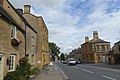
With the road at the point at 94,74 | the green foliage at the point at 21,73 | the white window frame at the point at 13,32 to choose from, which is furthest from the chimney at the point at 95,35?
the white window frame at the point at 13,32

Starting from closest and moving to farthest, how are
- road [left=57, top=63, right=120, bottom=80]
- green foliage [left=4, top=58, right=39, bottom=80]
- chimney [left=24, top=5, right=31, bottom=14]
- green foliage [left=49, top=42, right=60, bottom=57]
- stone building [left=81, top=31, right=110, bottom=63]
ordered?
green foliage [left=4, top=58, right=39, bottom=80] < road [left=57, top=63, right=120, bottom=80] < chimney [left=24, top=5, right=31, bottom=14] < stone building [left=81, top=31, right=110, bottom=63] < green foliage [left=49, top=42, right=60, bottom=57]

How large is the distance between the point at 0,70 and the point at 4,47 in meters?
1.68

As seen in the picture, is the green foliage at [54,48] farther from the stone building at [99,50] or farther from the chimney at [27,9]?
the chimney at [27,9]

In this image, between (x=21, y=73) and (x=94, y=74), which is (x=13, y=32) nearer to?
(x=21, y=73)

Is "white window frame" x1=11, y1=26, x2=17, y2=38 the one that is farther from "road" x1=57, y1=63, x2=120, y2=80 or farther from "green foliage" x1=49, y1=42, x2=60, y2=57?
"green foliage" x1=49, y1=42, x2=60, y2=57

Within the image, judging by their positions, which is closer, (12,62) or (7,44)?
(7,44)

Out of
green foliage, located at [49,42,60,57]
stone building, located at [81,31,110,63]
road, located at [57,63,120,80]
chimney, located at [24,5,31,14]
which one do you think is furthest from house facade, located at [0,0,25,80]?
green foliage, located at [49,42,60,57]

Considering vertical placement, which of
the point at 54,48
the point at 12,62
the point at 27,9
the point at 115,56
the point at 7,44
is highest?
the point at 27,9

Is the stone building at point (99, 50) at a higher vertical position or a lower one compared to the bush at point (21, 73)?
higher

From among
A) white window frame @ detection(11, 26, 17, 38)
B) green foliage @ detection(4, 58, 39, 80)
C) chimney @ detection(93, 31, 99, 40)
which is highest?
chimney @ detection(93, 31, 99, 40)

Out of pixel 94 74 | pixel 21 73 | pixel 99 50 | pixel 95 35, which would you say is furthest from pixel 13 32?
pixel 95 35

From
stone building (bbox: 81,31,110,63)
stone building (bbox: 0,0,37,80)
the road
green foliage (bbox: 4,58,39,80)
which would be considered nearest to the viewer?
stone building (bbox: 0,0,37,80)

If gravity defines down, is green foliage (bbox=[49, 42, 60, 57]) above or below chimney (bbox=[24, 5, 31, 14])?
below

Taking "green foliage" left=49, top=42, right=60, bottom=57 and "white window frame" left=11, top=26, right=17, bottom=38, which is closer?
"white window frame" left=11, top=26, right=17, bottom=38
